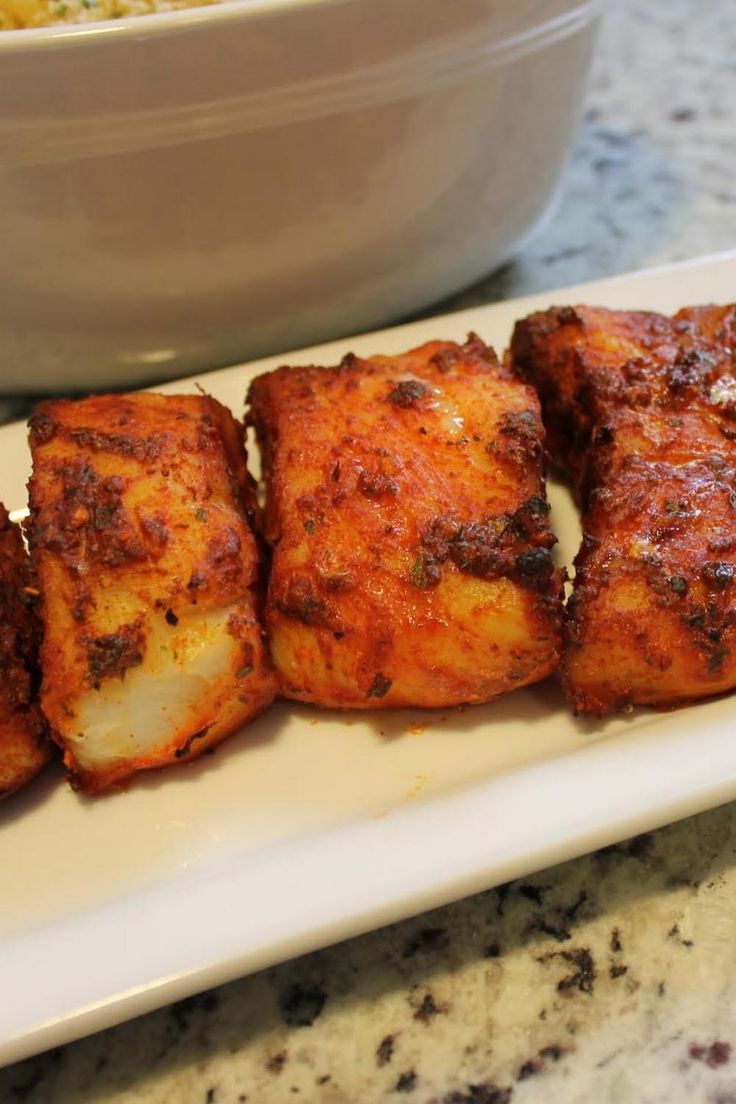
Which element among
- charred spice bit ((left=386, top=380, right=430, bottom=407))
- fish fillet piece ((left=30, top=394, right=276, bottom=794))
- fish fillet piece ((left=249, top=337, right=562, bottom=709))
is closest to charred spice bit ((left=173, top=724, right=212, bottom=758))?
fish fillet piece ((left=30, top=394, right=276, bottom=794))

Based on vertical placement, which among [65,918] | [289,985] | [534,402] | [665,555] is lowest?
[289,985]

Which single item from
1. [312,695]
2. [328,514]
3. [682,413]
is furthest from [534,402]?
[312,695]

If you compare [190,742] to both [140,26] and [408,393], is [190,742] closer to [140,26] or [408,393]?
[408,393]

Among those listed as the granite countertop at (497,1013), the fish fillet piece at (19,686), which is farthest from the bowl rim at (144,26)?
the granite countertop at (497,1013)

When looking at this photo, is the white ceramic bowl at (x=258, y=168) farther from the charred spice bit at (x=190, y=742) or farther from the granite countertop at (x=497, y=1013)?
the granite countertop at (x=497, y=1013)

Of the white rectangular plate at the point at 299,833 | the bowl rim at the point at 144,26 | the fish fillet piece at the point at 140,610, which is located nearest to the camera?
the white rectangular plate at the point at 299,833

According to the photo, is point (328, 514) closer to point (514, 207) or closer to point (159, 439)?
point (159, 439)

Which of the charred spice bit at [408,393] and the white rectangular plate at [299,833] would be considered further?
the charred spice bit at [408,393]
